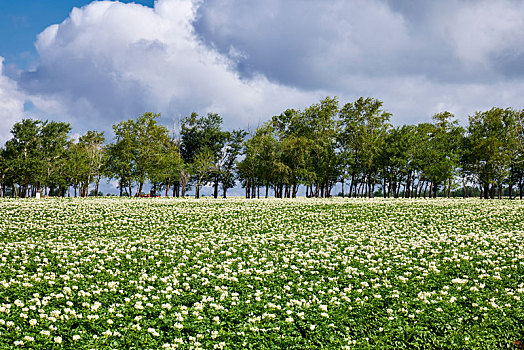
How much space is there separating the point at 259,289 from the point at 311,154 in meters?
53.1

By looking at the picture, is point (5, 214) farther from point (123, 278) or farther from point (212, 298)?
point (212, 298)

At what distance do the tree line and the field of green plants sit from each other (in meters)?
37.8

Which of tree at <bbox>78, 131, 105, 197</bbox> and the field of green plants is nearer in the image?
the field of green plants

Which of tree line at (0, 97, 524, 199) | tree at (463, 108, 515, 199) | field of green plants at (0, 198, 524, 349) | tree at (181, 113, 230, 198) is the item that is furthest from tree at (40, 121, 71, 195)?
tree at (463, 108, 515, 199)

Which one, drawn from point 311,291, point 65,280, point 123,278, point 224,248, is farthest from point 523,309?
point 65,280

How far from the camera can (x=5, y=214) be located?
2417 cm

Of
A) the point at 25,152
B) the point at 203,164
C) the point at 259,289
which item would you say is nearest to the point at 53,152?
the point at 25,152

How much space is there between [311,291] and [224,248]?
582cm

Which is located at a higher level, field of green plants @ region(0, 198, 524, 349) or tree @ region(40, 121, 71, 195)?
tree @ region(40, 121, 71, 195)

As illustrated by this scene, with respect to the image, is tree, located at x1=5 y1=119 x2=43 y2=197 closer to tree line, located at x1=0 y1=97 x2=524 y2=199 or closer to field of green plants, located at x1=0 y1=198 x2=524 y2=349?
tree line, located at x1=0 y1=97 x2=524 y2=199

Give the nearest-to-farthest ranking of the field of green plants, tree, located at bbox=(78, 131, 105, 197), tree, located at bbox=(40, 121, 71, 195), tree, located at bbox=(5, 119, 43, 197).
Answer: the field of green plants → tree, located at bbox=(5, 119, 43, 197) → tree, located at bbox=(40, 121, 71, 195) → tree, located at bbox=(78, 131, 105, 197)

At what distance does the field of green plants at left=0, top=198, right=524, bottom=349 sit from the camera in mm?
6957

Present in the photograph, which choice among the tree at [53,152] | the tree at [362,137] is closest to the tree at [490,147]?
the tree at [362,137]

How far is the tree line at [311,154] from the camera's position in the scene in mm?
54531
